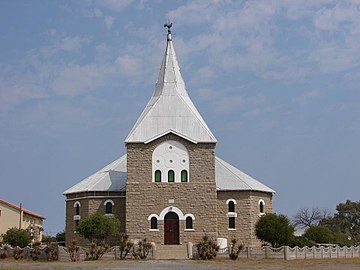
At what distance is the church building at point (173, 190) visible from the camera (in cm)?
5794

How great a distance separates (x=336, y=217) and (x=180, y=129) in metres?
57.4

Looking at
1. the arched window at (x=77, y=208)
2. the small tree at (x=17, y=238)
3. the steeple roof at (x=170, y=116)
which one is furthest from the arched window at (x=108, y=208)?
the small tree at (x=17, y=238)

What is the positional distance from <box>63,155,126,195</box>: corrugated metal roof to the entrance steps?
8.41 m

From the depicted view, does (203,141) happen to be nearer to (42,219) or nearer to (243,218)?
(243,218)

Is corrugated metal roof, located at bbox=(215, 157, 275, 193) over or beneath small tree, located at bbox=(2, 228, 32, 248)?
over

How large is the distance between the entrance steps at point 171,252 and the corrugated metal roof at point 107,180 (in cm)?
841

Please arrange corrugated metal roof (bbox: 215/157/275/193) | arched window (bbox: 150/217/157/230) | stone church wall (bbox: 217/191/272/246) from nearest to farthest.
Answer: arched window (bbox: 150/217/157/230)
stone church wall (bbox: 217/191/272/246)
corrugated metal roof (bbox: 215/157/275/193)

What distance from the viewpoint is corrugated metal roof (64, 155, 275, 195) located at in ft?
204

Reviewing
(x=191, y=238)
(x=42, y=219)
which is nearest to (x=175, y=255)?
(x=191, y=238)

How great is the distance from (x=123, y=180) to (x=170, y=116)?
27.0ft

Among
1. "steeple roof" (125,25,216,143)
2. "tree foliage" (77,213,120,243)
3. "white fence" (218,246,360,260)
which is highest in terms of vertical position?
"steeple roof" (125,25,216,143)

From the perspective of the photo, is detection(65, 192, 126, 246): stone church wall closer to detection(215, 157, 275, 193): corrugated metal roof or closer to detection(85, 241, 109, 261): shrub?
detection(215, 157, 275, 193): corrugated metal roof

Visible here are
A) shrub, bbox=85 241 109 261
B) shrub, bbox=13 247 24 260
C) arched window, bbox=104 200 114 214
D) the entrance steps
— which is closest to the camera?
shrub, bbox=85 241 109 261

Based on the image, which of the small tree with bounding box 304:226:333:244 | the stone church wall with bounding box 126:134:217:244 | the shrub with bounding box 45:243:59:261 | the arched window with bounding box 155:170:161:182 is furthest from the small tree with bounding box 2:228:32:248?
the small tree with bounding box 304:226:333:244
